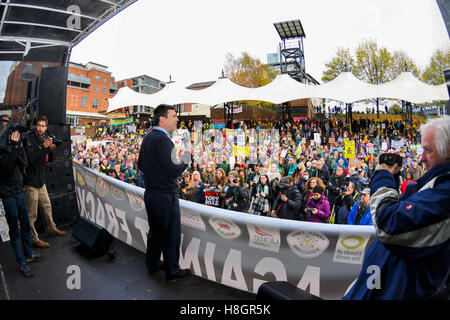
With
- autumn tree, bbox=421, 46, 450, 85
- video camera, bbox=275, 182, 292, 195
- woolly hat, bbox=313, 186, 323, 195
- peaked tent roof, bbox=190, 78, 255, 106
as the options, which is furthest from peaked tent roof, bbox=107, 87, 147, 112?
autumn tree, bbox=421, 46, 450, 85

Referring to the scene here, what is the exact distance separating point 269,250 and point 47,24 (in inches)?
180

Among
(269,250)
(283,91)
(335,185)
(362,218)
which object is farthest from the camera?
(283,91)

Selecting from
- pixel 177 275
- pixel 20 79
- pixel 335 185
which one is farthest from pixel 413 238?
pixel 335 185

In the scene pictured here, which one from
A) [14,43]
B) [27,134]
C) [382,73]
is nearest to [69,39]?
[14,43]

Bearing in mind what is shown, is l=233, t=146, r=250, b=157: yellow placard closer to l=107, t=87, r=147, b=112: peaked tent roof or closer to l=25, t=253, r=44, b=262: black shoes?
l=25, t=253, r=44, b=262: black shoes

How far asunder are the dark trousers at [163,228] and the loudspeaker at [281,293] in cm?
178

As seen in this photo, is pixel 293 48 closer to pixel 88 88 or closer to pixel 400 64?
pixel 400 64

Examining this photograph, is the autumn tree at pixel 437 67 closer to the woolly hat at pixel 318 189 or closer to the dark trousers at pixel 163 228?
the woolly hat at pixel 318 189

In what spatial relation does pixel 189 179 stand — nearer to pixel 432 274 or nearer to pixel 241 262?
pixel 241 262

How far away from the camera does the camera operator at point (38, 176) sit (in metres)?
3.52

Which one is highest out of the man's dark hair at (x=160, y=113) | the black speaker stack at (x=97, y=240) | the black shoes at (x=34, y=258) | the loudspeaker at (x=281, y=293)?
the man's dark hair at (x=160, y=113)

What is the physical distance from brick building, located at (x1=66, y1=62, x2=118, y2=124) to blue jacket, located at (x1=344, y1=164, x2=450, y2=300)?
48.5 m

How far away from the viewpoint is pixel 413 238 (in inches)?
39.9

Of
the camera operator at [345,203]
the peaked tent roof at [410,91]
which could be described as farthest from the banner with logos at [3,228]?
the peaked tent roof at [410,91]
